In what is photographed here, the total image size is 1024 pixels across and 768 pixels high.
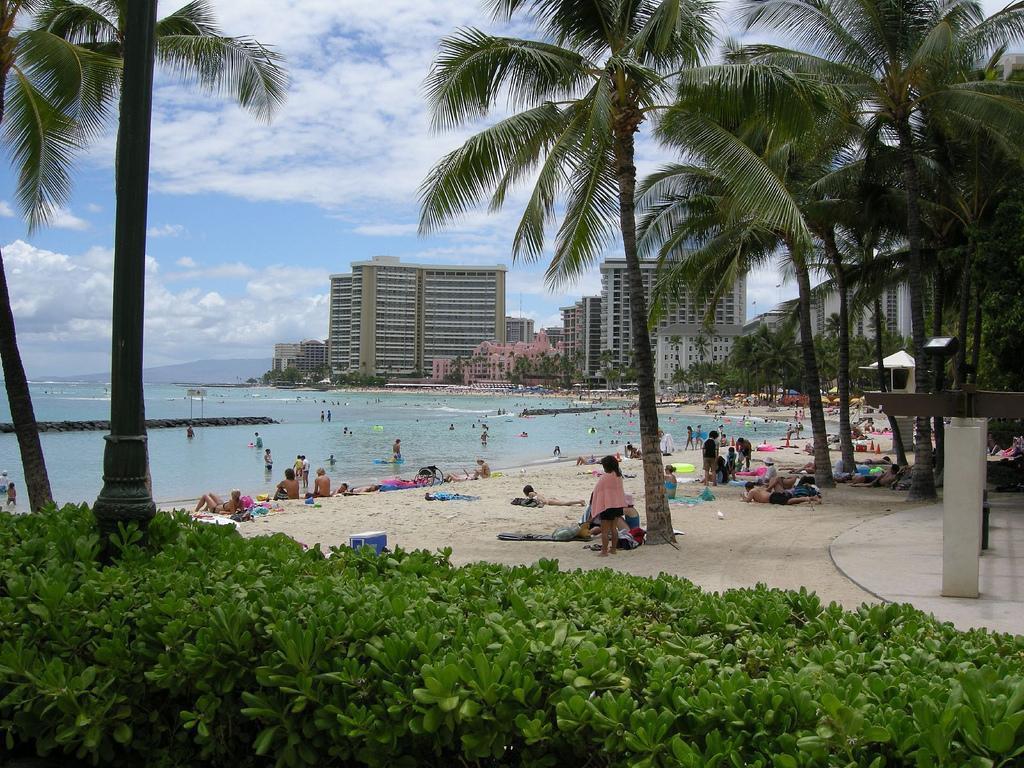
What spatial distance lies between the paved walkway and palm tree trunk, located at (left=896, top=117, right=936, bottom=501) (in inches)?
86.2

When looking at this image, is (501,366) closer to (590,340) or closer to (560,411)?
(590,340)

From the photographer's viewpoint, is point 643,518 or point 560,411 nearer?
point 643,518

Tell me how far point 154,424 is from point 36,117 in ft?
207

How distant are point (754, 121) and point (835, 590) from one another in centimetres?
611

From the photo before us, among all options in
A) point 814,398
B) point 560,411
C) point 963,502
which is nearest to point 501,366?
point 560,411

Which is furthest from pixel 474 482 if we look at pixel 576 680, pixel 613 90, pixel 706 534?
pixel 576 680

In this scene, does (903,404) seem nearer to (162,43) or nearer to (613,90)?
(613,90)

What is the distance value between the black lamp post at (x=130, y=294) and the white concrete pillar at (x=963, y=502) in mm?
6895

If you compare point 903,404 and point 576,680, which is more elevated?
point 903,404

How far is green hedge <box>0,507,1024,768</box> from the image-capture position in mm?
2312

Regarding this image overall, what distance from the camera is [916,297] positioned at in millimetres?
15531

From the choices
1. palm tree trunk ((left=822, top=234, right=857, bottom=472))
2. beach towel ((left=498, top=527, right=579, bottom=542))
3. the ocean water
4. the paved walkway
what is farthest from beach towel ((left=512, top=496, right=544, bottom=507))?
the ocean water

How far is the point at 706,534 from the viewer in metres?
12.6

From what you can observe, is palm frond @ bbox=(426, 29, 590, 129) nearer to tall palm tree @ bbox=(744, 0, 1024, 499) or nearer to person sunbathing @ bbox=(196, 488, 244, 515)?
tall palm tree @ bbox=(744, 0, 1024, 499)
